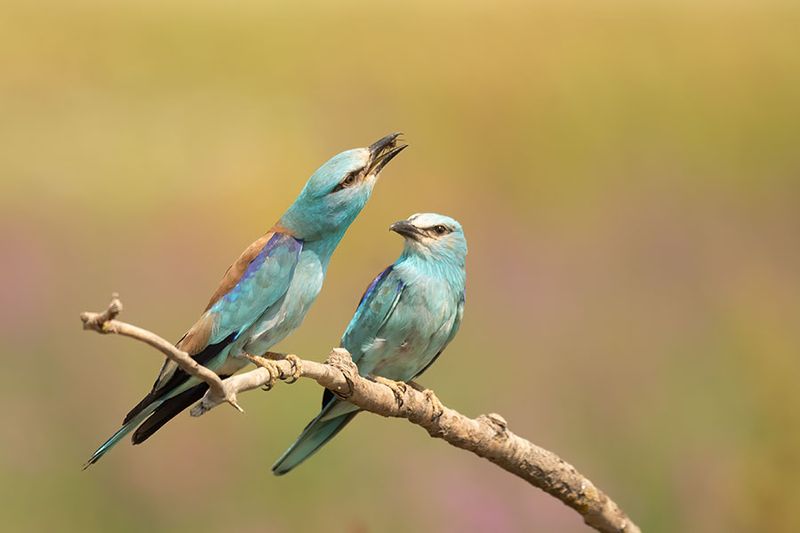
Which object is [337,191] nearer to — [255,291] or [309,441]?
[255,291]

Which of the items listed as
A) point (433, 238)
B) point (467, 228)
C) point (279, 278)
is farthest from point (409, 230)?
point (467, 228)

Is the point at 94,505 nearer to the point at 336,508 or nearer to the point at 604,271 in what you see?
the point at 336,508

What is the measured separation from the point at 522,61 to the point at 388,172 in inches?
38.5

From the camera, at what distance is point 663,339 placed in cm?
420

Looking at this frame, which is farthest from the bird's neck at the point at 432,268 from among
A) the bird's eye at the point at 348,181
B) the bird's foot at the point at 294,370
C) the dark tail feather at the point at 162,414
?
the dark tail feather at the point at 162,414

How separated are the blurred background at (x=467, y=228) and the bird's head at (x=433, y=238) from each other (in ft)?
4.52

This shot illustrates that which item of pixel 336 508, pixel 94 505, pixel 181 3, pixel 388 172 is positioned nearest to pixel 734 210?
pixel 388 172

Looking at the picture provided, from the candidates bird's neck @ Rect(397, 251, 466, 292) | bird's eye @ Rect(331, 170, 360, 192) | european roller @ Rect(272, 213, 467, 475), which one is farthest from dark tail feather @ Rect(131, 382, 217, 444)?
bird's neck @ Rect(397, 251, 466, 292)

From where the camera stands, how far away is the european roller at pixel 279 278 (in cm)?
209

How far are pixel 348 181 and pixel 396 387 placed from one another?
0.45 meters

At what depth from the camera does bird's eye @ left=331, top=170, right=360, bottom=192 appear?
211 cm

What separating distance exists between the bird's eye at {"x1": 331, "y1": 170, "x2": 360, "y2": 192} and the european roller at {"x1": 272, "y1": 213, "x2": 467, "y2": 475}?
0.33m

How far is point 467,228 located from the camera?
4.36m

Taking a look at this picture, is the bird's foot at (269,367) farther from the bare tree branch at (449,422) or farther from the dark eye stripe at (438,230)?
the dark eye stripe at (438,230)
